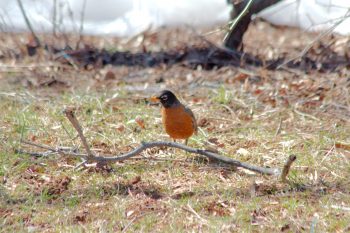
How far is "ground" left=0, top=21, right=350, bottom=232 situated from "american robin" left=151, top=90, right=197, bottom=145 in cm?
14

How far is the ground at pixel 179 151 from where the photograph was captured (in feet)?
13.6

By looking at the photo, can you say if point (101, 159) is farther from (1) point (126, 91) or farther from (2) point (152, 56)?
(2) point (152, 56)

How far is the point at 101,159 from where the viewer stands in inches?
180

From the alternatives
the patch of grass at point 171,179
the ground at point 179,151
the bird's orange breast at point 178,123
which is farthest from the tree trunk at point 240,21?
the bird's orange breast at point 178,123

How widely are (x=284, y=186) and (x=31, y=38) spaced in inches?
205

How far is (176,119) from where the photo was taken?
17.3 feet

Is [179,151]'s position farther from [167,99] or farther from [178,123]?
[167,99]

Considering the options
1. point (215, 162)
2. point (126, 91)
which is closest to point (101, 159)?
point (215, 162)

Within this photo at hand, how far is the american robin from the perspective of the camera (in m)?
5.27

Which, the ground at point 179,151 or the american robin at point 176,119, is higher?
the american robin at point 176,119

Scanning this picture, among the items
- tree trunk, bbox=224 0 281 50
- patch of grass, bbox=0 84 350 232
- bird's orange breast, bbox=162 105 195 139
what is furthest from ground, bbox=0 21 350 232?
tree trunk, bbox=224 0 281 50

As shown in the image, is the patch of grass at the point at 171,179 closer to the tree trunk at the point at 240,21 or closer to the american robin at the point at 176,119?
the american robin at the point at 176,119

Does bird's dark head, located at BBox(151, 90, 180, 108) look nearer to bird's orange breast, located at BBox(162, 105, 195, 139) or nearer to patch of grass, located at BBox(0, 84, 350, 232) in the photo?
bird's orange breast, located at BBox(162, 105, 195, 139)

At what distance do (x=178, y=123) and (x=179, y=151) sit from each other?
0.20 metres
